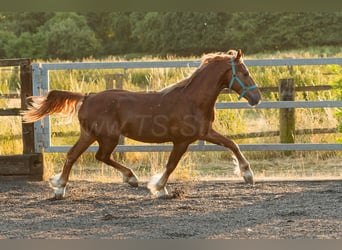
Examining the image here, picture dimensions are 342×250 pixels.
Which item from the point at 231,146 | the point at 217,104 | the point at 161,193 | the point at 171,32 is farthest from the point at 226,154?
the point at 171,32

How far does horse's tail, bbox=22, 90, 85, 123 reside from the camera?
6125 millimetres

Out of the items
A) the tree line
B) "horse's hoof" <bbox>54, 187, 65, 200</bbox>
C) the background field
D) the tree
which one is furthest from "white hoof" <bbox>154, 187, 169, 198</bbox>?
the tree line

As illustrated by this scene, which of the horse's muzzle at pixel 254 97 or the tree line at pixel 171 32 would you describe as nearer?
the horse's muzzle at pixel 254 97

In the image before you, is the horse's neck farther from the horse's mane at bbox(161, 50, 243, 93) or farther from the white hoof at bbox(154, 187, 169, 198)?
the white hoof at bbox(154, 187, 169, 198)

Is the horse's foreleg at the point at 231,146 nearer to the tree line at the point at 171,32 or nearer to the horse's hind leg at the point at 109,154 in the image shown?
the horse's hind leg at the point at 109,154

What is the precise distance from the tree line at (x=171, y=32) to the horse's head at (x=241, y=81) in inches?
1083

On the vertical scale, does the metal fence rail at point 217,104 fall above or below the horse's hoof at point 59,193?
above

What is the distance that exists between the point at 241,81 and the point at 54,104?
186cm

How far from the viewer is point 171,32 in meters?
35.9

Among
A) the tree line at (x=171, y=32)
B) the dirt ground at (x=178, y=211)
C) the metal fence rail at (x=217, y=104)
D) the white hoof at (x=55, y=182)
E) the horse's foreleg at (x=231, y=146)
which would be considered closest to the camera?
the dirt ground at (x=178, y=211)

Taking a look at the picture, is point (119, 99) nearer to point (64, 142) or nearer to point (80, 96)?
point (80, 96)

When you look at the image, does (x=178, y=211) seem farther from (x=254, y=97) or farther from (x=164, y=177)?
(x=254, y=97)

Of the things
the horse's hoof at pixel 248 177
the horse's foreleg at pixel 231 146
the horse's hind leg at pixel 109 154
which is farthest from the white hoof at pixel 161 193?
the horse's hoof at pixel 248 177

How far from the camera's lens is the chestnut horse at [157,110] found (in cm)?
609
